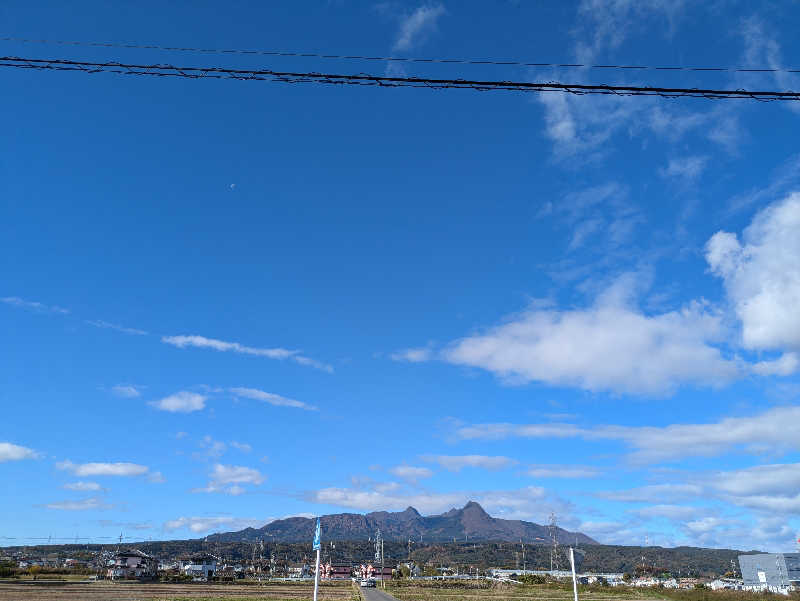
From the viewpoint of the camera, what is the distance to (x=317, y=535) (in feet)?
72.2

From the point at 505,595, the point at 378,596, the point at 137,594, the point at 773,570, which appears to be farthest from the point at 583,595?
the point at 137,594

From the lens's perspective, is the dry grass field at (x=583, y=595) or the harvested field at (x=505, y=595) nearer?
the dry grass field at (x=583, y=595)

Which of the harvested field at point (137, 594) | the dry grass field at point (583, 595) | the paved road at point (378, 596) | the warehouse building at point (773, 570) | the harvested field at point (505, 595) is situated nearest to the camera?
the harvested field at point (137, 594)

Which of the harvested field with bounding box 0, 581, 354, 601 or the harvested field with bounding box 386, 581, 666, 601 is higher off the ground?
the harvested field with bounding box 0, 581, 354, 601

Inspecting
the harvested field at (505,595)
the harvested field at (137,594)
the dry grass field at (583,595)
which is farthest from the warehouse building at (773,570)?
the harvested field at (137,594)

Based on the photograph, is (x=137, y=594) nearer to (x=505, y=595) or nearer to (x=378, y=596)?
(x=378, y=596)

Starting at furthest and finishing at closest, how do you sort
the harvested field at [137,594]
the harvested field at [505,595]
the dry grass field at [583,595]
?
the harvested field at [505,595] < the dry grass field at [583,595] < the harvested field at [137,594]

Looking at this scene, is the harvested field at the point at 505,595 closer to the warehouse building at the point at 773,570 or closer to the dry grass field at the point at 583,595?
the dry grass field at the point at 583,595

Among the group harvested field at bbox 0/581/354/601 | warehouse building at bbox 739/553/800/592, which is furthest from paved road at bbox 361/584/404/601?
warehouse building at bbox 739/553/800/592

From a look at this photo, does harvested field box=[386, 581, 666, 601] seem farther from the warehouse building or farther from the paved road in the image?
the warehouse building

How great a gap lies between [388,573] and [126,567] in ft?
199

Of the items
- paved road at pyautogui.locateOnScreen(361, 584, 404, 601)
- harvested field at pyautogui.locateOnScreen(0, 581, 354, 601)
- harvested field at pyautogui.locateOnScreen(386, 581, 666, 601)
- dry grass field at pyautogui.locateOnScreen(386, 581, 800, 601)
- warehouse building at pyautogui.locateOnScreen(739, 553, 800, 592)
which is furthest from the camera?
warehouse building at pyautogui.locateOnScreen(739, 553, 800, 592)

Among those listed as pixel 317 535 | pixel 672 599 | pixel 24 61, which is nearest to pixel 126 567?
pixel 672 599

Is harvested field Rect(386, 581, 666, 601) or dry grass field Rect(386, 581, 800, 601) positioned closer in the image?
dry grass field Rect(386, 581, 800, 601)
